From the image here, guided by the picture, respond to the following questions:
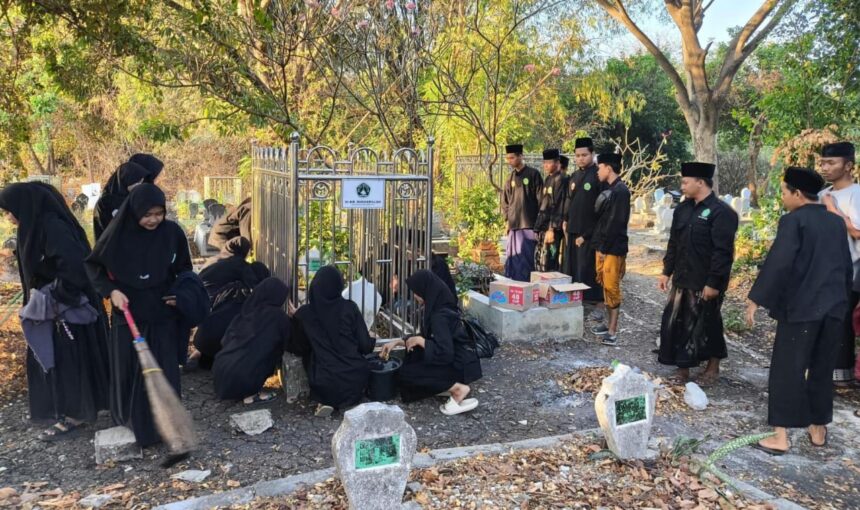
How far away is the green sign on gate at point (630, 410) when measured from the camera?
3838 mm

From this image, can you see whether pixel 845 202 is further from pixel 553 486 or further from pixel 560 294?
pixel 553 486

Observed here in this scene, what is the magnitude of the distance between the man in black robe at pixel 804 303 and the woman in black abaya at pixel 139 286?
13.0ft

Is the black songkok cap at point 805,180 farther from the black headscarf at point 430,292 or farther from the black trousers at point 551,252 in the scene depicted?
the black trousers at point 551,252

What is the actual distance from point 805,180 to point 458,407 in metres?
2.89

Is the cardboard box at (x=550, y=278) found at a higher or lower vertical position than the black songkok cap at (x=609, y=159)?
lower

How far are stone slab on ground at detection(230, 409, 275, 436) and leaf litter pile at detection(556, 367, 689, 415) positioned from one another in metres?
2.44

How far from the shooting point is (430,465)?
3.87 metres

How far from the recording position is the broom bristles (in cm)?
384

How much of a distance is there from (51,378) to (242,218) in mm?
3109

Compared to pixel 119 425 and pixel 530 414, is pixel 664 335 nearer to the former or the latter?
pixel 530 414

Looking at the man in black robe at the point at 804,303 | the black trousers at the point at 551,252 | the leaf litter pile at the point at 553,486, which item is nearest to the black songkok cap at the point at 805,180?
the man in black robe at the point at 804,303

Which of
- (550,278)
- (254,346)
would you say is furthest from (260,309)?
(550,278)

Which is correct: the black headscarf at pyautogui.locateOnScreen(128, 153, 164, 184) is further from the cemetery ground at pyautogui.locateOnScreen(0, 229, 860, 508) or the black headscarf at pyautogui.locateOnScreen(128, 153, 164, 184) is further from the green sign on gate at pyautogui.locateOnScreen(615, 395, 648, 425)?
the green sign on gate at pyautogui.locateOnScreen(615, 395, 648, 425)

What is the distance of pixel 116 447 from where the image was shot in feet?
13.5
